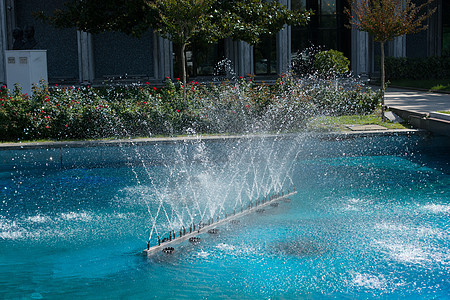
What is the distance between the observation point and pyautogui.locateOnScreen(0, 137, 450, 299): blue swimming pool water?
474cm

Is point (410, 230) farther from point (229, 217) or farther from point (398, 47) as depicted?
point (398, 47)

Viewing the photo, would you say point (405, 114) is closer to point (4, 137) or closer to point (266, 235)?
point (266, 235)

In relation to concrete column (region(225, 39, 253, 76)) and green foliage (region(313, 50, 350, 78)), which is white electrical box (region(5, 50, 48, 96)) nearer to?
concrete column (region(225, 39, 253, 76))

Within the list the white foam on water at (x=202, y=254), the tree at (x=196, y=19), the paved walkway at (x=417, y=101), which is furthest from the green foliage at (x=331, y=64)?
the white foam on water at (x=202, y=254)

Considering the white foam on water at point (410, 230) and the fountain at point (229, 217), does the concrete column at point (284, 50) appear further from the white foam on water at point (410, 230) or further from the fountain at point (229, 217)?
the white foam on water at point (410, 230)

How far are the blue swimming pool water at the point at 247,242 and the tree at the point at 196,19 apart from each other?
475 centimetres

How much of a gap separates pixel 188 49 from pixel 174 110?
14601mm

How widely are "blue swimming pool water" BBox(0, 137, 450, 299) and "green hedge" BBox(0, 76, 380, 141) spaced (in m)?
1.86

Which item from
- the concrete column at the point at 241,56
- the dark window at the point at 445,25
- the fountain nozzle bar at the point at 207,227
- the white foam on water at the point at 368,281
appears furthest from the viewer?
the dark window at the point at 445,25

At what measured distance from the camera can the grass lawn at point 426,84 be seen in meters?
18.2

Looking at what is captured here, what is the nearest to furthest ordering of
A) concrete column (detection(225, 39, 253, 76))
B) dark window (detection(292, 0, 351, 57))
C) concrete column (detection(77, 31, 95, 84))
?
concrete column (detection(77, 31, 95, 84)) → concrete column (detection(225, 39, 253, 76)) → dark window (detection(292, 0, 351, 57))

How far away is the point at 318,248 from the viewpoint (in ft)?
18.4

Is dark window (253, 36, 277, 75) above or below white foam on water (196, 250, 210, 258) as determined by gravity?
above

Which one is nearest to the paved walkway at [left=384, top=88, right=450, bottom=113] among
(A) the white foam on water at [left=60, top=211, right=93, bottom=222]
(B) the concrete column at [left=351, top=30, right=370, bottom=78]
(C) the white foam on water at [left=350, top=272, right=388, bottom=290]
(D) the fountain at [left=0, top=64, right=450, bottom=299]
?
(D) the fountain at [left=0, top=64, right=450, bottom=299]
